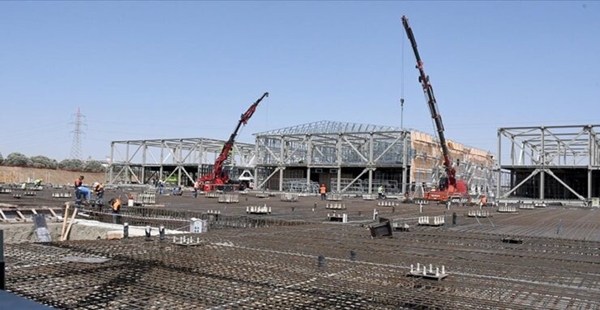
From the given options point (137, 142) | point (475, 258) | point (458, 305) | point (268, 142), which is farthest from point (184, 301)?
point (137, 142)

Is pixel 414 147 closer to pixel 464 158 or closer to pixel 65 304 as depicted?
pixel 464 158

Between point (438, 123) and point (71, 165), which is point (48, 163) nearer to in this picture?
point (71, 165)

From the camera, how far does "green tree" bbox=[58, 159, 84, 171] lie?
295 feet

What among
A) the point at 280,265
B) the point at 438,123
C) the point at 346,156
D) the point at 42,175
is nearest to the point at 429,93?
Answer: the point at 438,123

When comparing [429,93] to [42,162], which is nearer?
[429,93]

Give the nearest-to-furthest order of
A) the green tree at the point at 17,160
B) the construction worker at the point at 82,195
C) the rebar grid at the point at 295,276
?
the rebar grid at the point at 295,276 < the construction worker at the point at 82,195 < the green tree at the point at 17,160

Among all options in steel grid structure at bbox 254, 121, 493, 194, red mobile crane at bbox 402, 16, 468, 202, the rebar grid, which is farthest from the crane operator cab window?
the rebar grid

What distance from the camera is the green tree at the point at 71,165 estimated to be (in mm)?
90044

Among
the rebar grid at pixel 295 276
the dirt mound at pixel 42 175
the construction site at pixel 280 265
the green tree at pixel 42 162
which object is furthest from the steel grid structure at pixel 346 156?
the rebar grid at pixel 295 276

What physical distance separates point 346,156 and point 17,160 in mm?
52903

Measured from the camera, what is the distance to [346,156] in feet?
215

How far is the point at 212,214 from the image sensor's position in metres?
19.5

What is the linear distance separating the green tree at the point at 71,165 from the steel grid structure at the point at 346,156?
39.2 m

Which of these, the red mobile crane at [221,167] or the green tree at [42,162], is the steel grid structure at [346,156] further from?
the green tree at [42,162]
